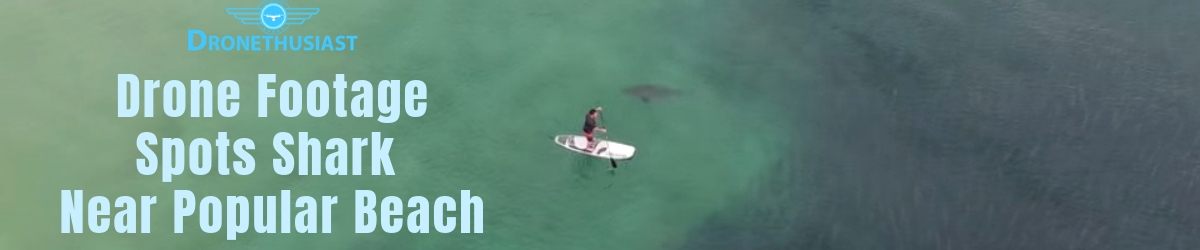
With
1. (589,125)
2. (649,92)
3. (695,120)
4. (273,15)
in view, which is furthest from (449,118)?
(273,15)

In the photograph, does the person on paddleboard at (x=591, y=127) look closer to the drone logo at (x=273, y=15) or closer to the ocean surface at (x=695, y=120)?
the ocean surface at (x=695, y=120)

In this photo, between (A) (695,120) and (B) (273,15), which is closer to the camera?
(A) (695,120)

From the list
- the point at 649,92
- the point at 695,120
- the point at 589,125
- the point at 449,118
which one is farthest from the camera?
the point at 649,92

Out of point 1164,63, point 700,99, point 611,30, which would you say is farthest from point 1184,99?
point 611,30

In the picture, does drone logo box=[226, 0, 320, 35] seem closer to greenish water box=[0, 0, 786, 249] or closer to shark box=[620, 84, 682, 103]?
greenish water box=[0, 0, 786, 249]

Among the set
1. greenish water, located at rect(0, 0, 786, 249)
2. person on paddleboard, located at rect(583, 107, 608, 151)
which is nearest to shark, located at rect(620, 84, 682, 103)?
greenish water, located at rect(0, 0, 786, 249)

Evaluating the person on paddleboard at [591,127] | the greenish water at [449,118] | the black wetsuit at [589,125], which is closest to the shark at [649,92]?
the greenish water at [449,118]

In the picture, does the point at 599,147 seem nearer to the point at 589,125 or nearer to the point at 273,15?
the point at 589,125
